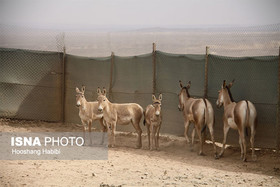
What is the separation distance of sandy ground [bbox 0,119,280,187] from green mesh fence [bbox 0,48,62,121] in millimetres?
4623

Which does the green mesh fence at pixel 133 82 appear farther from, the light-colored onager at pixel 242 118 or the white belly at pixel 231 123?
the white belly at pixel 231 123

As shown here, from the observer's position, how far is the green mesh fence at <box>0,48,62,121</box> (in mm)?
18172

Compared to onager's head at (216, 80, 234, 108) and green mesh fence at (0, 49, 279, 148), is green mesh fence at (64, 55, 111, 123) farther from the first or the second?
onager's head at (216, 80, 234, 108)

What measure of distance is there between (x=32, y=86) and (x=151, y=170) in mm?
8560

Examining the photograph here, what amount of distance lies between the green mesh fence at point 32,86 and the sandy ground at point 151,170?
182 inches

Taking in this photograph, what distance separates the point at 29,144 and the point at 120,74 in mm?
4307

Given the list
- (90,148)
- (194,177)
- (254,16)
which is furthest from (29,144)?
(254,16)

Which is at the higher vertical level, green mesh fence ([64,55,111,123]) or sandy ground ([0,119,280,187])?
green mesh fence ([64,55,111,123])

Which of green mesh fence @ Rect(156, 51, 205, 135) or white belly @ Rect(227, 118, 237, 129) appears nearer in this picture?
white belly @ Rect(227, 118, 237, 129)

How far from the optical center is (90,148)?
46.2 ft

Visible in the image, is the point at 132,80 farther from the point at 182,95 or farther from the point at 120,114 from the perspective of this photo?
the point at 182,95

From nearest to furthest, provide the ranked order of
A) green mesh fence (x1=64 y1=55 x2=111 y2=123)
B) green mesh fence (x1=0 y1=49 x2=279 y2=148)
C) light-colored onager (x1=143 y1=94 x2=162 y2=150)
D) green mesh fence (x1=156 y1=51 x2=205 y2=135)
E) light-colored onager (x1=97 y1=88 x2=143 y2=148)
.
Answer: green mesh fence (x1=0 y1=49 x2=279 y2=148) < light-colored onager (x1=143 y1=94 x2=162 y2=150) < light-colored onager (x1=97 y1=88 x2=143 y2=148) < green mesh fence (x1=156 y1=51 x2=205 y2=135) < green mesh fence (x1=64 y1=55 x2=111 y2=123)

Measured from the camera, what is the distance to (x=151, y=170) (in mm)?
11227

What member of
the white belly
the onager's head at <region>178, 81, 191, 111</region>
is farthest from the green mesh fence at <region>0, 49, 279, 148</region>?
the white belly
